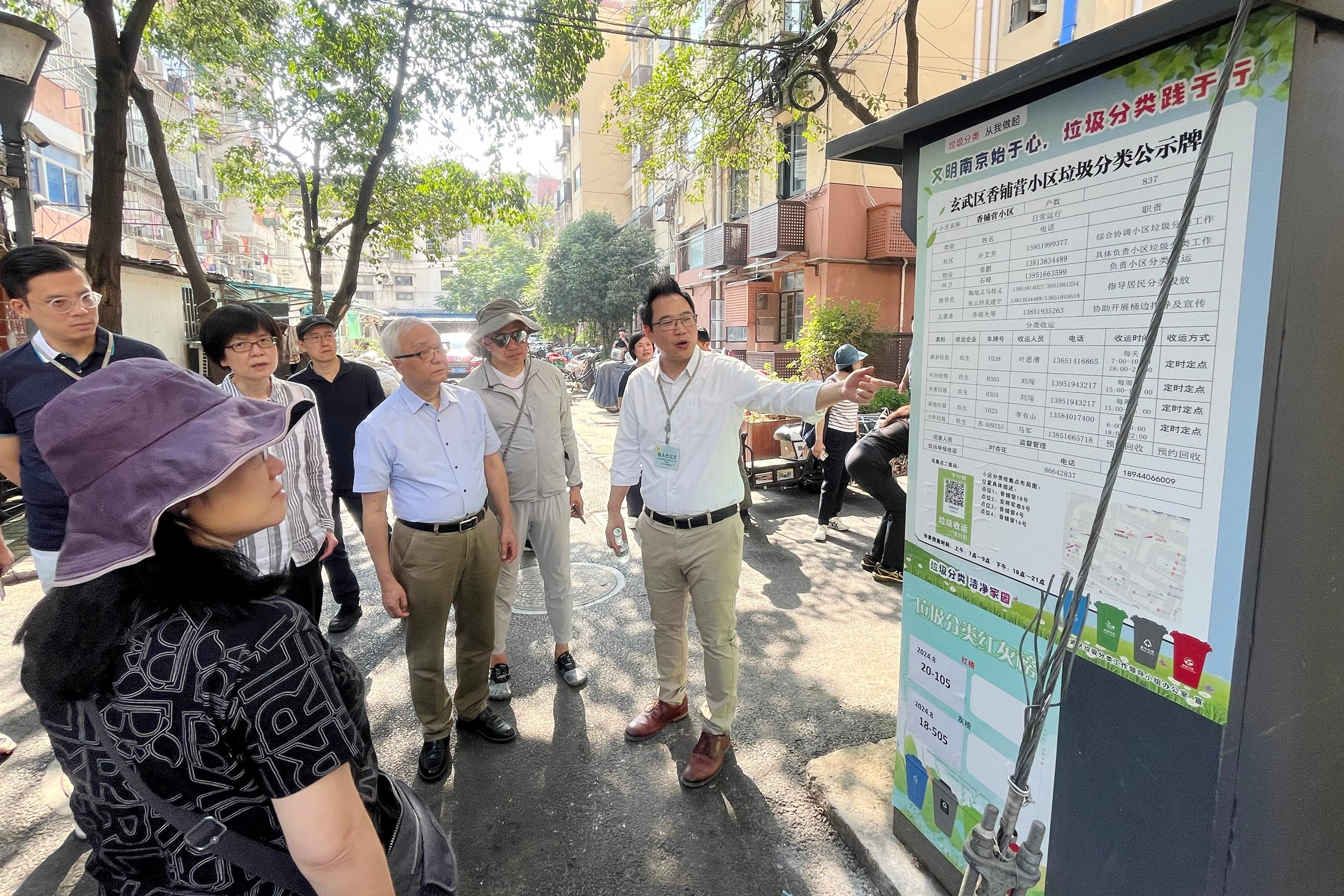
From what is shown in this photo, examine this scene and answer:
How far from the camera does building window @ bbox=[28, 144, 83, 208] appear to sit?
13.5 metres

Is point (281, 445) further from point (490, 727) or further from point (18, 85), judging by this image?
point (18, 85)

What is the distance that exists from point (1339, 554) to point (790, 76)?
719 cm

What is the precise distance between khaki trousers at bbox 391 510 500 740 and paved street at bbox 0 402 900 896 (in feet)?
1.11

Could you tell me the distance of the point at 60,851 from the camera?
2.60 meters

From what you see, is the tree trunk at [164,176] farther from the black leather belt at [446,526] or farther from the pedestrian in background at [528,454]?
the black leather belt at [446,526]

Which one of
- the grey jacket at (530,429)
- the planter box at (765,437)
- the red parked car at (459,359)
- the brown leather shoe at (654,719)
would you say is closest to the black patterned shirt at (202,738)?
the brown leather shoe at (654,719)

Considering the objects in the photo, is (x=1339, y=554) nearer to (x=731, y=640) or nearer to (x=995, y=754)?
(x=995, y=754)

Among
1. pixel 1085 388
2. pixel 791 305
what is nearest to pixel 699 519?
pixel 1085 388

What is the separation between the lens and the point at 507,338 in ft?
11.4

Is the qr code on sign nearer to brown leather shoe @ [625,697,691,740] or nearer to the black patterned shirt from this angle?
the black patterned shirt

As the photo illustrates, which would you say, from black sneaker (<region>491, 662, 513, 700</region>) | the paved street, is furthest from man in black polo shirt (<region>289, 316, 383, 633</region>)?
black sneaker (<region>491, 662, 513, 700</region>)

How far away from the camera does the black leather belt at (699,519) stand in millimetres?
2936

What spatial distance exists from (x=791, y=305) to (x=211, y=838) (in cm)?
1657

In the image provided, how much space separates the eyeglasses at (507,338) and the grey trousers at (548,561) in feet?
2.67
